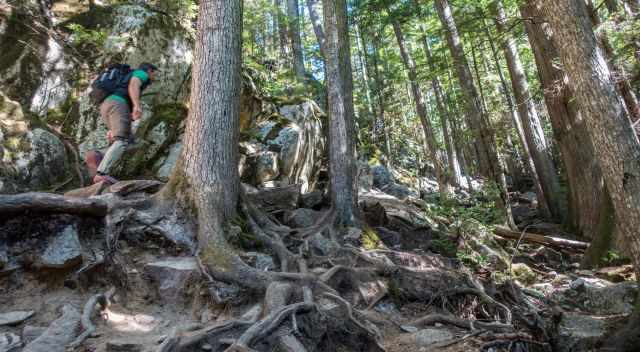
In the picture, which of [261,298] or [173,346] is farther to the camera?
[261,298]

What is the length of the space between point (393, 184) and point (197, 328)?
15708mm

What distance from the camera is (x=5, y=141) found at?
7340 mm

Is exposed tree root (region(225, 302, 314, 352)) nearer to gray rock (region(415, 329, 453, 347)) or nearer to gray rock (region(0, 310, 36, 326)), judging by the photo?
gray rock (region(415, 329, 453, 347))

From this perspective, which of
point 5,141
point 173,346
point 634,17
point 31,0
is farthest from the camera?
point 31,0

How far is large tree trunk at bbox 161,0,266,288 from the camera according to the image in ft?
19.0

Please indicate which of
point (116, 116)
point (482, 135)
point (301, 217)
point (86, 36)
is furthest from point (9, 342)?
point (482, 135)

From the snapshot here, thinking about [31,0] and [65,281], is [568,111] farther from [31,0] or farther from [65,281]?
[31,0]

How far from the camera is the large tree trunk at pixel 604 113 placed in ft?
16.5

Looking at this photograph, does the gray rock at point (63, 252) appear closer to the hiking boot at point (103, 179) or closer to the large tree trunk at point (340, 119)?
the hiking boot at point (103, 179)

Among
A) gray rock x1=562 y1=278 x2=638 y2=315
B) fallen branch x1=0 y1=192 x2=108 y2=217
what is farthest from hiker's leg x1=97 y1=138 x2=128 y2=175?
gray rock x1=562 y1=278 x2=638 y2=315

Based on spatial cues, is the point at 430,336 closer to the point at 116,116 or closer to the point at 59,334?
the point at 59,334

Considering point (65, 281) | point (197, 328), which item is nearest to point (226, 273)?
point (197, 328)

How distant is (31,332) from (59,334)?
284 millimetres

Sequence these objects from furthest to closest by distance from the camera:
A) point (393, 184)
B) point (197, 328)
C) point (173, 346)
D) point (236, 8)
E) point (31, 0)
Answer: point (393, 184) < point (31, 0) < point (236, 8) < point (197, 328) < point (173, 346)
